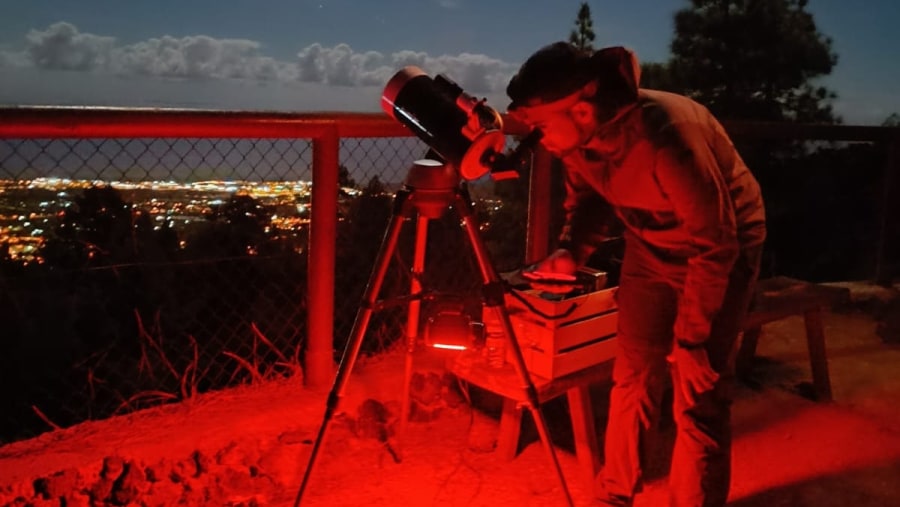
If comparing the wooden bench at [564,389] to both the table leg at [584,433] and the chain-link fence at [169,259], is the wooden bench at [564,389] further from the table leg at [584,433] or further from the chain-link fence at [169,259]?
the chain-link fence at [169,259]

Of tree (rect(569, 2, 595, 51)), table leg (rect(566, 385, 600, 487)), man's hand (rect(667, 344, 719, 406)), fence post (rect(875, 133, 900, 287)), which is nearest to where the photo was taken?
man's hand (rect(667, 344, 719, 406))

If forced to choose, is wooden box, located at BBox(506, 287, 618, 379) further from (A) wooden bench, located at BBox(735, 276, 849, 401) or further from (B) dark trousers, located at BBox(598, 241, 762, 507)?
(A) wooden bench, located at BBox(735, 276, 849, 401)

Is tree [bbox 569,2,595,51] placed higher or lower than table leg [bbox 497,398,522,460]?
higher

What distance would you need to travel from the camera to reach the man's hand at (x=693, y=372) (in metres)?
2.45

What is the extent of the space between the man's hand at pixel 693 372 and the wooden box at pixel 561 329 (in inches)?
22.5

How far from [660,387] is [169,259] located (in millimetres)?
5317

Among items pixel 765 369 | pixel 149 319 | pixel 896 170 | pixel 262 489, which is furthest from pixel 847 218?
pixel 262 489

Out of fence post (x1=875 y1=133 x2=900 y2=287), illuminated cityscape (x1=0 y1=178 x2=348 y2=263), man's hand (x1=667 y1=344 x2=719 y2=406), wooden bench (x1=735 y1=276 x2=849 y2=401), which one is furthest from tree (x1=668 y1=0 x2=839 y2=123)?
man's hand (x1=667 y1=344 x2=719 y2=406)

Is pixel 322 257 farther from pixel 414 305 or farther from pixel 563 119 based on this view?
pixel 563 119

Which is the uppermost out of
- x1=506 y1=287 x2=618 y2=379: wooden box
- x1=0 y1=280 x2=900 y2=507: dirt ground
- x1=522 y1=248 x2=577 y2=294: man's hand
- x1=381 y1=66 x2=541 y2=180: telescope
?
x1=381 y1=66 x2=541 y2=180: telescope

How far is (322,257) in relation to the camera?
3.60 metres

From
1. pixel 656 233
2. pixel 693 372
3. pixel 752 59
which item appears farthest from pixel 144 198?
pixel 752 59

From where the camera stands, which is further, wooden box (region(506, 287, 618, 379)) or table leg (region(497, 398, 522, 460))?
table leg (region(497, 398, 522, 460))

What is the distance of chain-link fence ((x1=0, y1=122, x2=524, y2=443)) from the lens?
10.7 feet
